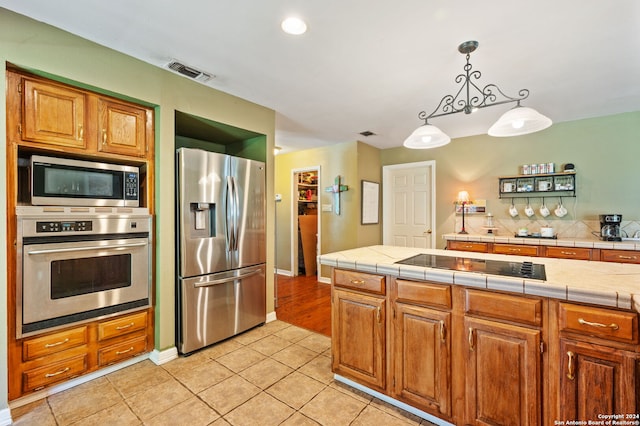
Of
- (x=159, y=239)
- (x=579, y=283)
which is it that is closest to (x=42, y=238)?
(x=159, y=239)

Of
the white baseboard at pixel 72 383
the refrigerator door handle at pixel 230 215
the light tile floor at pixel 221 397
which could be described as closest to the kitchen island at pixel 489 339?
the light tile floor at pixel 221 397

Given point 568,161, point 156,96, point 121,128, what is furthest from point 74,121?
point 568,161

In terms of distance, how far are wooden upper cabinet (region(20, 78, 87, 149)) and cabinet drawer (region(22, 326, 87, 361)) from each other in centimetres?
129

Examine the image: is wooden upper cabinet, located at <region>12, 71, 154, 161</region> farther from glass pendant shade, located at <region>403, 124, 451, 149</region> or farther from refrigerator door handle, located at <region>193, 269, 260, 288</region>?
glass pendant shade, located at <region>403, 124, 451, 149</region>

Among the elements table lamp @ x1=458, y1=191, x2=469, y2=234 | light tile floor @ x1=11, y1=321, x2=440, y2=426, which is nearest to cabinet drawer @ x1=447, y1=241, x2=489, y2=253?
table lamp @ x1=458, y1=191, x2=469, y2=234

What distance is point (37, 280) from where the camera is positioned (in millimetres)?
1814

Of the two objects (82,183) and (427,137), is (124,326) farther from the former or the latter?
(427,137)

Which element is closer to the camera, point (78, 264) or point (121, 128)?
point (78, 264)

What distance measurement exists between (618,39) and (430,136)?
139cm

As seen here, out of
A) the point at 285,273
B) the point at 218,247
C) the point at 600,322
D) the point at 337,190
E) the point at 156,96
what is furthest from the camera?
the point at 285,273

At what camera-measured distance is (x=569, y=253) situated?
3172 millimetres

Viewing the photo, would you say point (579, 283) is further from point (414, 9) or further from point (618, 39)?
point (618, 39)

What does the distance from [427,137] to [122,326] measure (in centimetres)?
277

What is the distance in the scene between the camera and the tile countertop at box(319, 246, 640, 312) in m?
1.18
